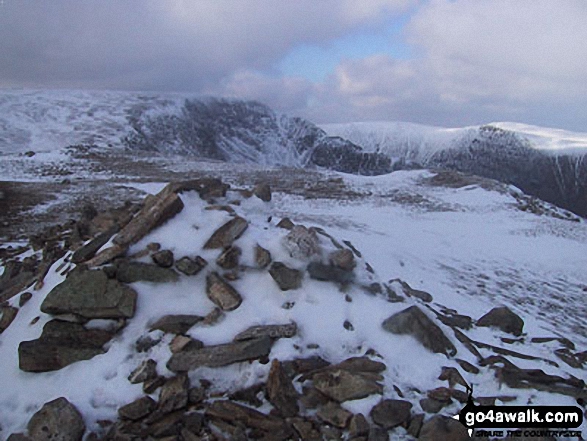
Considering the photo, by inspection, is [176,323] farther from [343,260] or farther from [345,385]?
[343,260]

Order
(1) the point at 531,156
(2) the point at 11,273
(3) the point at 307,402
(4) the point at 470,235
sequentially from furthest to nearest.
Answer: (1) the point at 531,156 → (4) the point at 470,235 → (2) the point at 11,273 → (3) the point at 307,402

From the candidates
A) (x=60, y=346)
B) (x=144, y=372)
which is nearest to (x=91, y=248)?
(x=60, y=346)

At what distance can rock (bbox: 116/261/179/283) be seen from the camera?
7883mm

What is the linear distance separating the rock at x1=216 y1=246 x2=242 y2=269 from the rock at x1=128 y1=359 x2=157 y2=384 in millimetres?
2243

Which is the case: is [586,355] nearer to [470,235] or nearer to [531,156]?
[470,235]

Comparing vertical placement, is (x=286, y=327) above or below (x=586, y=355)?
above

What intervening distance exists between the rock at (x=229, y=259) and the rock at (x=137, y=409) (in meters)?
2.83

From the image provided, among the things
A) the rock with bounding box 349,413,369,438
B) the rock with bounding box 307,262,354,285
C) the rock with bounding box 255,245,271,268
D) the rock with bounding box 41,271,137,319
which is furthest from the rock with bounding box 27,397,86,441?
the rock with bounding box 307,262,354,285

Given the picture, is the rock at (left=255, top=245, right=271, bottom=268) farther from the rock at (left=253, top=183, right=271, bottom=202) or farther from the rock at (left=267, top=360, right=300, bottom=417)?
the rock at (left=253, top=183, right=271, bottom=202)

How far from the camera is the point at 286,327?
718cm

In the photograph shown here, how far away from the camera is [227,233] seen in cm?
877

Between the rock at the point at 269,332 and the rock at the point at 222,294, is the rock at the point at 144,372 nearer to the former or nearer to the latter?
Answer: the rock at the point at 269,332

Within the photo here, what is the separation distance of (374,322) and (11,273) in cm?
824

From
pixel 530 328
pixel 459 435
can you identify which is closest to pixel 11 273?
pixel 459 435
